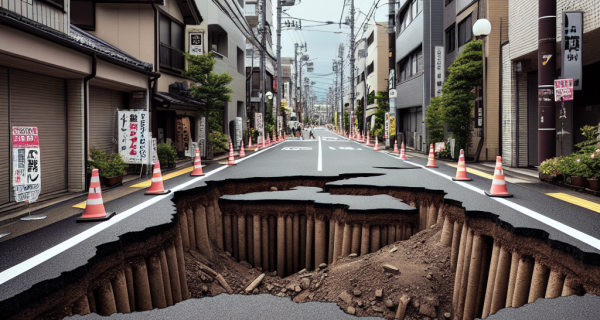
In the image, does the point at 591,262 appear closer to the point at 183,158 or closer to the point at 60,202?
the point at 60,202

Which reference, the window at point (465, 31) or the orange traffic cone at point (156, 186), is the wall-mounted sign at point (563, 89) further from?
the window at point (465, 31)

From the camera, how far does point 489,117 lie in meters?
19.0

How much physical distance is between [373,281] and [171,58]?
1763 centimetres

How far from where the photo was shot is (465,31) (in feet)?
70.7

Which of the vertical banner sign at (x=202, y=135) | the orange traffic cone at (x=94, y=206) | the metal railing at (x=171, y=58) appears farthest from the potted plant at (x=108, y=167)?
the metal railing at (x=171, y=58)

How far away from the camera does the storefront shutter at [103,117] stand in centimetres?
1255

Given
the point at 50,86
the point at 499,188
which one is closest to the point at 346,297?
the point at 499,188

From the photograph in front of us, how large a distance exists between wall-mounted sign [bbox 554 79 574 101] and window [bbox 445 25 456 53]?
46.4 ft

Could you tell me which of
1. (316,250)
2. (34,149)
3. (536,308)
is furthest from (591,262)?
(34,149)

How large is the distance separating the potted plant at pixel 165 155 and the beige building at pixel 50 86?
105 inches

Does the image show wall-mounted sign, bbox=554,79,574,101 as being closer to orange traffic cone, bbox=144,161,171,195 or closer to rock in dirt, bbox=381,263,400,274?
rock in dirt, bbox=381,263,400,274

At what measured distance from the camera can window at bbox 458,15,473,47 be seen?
2078cm

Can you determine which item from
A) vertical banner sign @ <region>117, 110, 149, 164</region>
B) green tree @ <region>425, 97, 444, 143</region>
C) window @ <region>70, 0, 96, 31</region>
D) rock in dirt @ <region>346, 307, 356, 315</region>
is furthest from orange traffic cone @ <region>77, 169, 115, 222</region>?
green tree @ <region>425, 97, 444, 143</region>

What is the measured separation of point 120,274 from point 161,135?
1513cm
